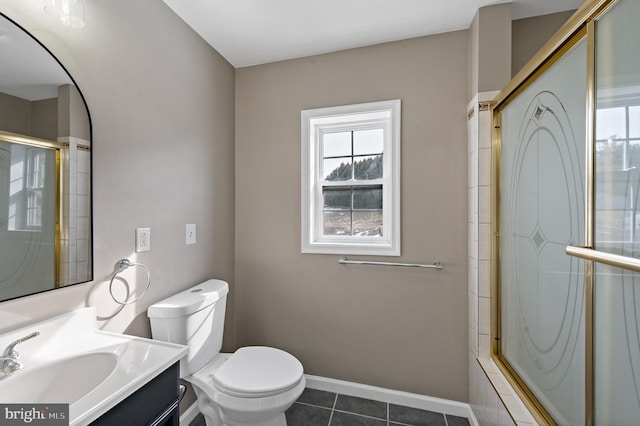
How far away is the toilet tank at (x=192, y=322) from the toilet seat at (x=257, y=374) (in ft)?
0.44

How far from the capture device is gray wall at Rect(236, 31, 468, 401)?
1771 mm

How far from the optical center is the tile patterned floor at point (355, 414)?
5.46ft

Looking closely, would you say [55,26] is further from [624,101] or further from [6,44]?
[624,101]

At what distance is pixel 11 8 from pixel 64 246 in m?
0.81

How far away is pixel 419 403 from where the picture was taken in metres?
1.79

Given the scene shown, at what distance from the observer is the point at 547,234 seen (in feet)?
3.59

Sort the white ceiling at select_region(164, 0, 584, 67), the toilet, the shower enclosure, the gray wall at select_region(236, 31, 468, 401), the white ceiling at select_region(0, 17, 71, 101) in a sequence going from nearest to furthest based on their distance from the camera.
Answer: the shower enclosure, the white ceiling at select_region(0, 17, 71, 101), the toilet, the white ceiling at select_region(164, 0, 584, 67), the gray wall at select_region(236, 31, 468, 401)

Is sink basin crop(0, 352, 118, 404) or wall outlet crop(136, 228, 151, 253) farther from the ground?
wall outlet crop(136, 228, 151, 253)

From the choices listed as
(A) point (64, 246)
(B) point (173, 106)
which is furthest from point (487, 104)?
(A) point (64, 246)

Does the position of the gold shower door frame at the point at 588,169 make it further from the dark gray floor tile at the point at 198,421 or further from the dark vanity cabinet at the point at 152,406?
the dark gray floor tile at the point at 198,421

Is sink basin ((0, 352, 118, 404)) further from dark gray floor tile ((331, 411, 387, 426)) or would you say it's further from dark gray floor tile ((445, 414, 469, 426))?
dark gray floor tile ((445, 414, 469, 426))
